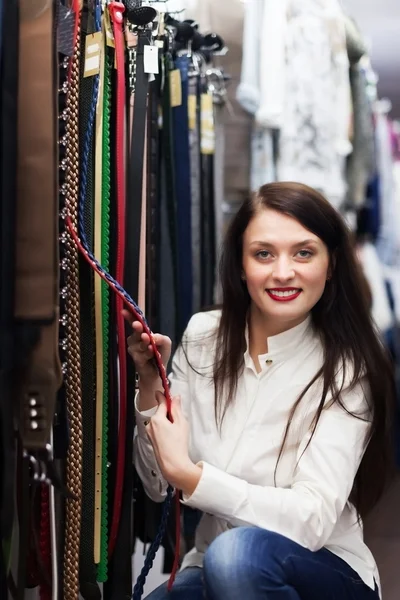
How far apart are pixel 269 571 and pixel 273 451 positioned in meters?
0.23

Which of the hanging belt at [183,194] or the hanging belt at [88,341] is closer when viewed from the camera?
the hanging belt at [88,341]

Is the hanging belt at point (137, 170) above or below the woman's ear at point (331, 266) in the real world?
above

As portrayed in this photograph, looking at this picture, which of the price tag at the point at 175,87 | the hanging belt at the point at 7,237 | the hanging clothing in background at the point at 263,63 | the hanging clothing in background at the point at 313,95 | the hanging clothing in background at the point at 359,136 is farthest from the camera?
the hanging clothing in background at the point at 359,136

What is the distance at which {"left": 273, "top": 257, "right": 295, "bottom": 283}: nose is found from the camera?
52.7 inches

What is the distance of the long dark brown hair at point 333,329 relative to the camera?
4.50 ft

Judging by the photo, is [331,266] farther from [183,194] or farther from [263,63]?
[263,63]

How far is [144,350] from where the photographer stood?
1.23 metres

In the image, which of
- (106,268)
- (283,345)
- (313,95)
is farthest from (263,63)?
(106,268)

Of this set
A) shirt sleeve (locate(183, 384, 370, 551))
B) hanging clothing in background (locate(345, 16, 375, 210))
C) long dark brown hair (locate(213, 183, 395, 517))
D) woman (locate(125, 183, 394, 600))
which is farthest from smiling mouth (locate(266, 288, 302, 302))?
hanging clothing in background (locate(345, 16, 375, 210))

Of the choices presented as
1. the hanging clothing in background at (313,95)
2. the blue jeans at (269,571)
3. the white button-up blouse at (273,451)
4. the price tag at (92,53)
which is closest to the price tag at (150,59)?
the price tag at (92,53)

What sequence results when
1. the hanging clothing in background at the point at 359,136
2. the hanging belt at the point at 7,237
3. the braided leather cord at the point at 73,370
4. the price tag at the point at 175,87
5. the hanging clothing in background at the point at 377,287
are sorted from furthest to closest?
the hanging clothing in background at the point at 377,287 < the hanging clothing in background at the point at 359,136 < the price tag at the point at 175,87 < the braided leather cord at the point at 73,370 < the hanging belt at the point at 7,237

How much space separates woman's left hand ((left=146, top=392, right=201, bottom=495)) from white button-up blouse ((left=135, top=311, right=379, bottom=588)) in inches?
0.8

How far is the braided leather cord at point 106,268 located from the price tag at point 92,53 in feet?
0.10

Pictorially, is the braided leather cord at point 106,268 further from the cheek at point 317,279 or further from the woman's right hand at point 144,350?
the cheek at point 317,279
